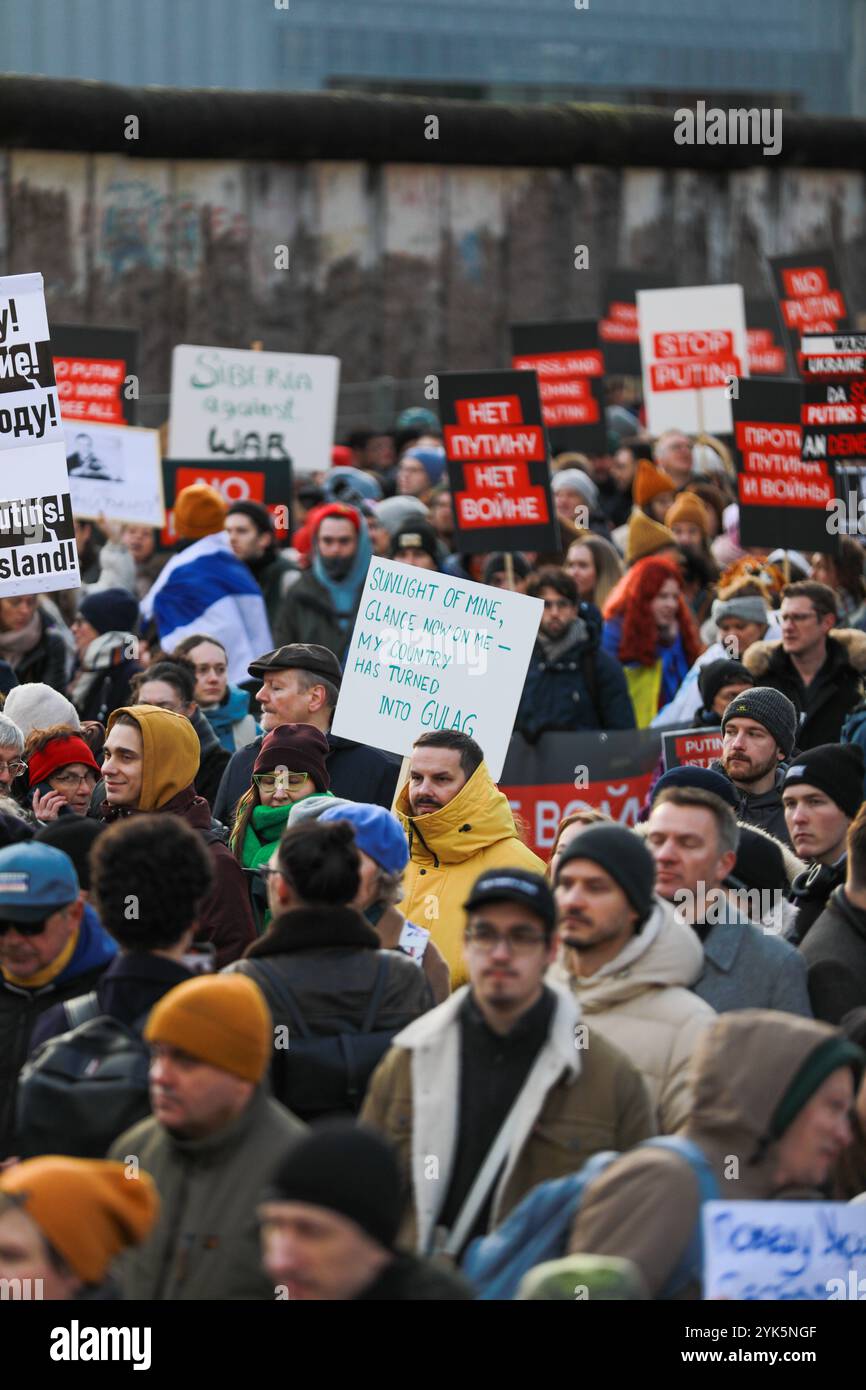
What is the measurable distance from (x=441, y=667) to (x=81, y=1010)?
3428 mm

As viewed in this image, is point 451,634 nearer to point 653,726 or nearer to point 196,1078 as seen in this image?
point 653,726

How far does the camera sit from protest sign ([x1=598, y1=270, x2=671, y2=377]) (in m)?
20.3

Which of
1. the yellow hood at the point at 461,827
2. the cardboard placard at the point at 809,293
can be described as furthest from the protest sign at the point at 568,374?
the yellow hood at the point at 461,827

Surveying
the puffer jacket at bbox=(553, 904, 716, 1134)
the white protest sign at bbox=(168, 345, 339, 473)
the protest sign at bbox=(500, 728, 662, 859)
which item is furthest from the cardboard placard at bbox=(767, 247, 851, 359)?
the puffer jacket at bbox=(553, 904, 716, 1134)

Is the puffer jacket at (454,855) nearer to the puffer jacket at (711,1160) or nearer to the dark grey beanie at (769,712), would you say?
the dark grey beanie at (769,712)

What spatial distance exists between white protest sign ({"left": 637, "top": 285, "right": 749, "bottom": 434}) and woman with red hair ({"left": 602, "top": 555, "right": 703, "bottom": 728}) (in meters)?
5.68

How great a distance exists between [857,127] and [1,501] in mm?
21286

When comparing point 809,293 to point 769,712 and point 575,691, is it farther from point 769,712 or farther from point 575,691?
point 769,712

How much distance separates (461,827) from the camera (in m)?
6.43

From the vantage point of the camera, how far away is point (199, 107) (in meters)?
22.8

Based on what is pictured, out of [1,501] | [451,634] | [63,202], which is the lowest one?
[451,634]

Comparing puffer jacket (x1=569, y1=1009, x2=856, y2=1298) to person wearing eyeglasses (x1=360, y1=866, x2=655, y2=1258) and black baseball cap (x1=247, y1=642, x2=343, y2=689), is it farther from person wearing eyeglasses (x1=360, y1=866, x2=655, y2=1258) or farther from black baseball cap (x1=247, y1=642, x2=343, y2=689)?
black baseball cap (x1=247, y1=642, x2=343, y2=689)

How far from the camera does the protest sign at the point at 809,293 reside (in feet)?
54.0
